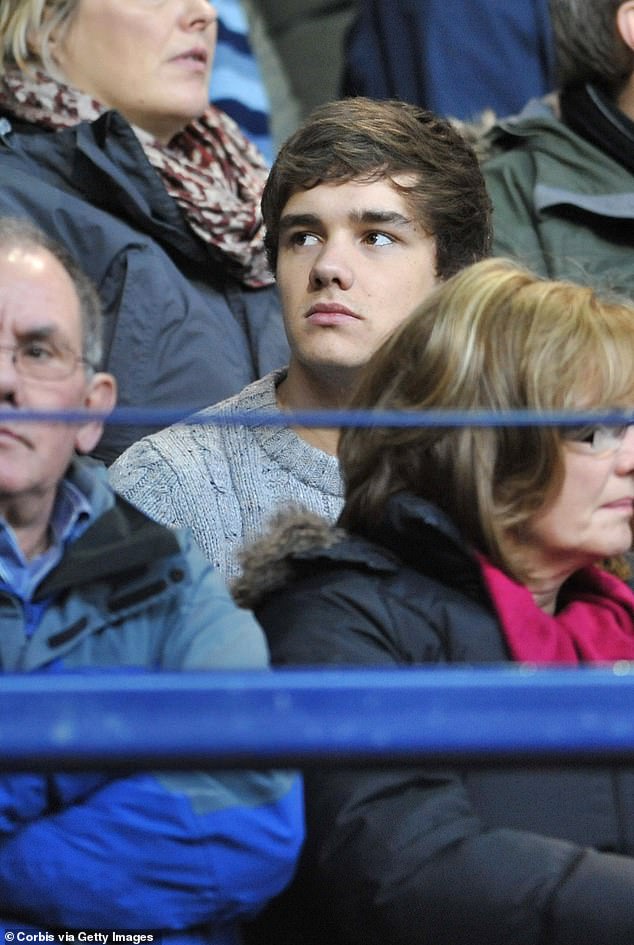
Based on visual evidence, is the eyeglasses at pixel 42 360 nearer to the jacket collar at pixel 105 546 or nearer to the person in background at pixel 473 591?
the jacket collar at pixel 105 546

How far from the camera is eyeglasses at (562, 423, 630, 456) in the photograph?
1728 mm

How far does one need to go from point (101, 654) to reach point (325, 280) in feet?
2.88

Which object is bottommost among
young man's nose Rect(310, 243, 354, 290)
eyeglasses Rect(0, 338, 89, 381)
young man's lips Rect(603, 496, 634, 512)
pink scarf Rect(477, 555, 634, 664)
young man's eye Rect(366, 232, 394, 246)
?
pink scarf Rect(477, 555, 634, 664)

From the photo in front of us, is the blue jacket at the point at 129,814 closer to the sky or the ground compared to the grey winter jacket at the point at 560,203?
closer to the ground

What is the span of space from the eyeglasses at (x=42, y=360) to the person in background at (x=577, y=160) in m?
1.24

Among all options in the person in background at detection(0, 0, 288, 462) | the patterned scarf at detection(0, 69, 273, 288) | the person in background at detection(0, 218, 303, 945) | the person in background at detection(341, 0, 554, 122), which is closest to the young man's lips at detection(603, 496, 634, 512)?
the person in background at detection(0, 218, 303, 945)

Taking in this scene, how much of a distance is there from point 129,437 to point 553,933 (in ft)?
3.29

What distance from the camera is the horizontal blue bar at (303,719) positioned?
115cm

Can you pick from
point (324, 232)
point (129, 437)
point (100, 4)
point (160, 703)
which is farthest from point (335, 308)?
point (160, 703)

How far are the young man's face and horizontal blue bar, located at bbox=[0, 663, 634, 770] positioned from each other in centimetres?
112

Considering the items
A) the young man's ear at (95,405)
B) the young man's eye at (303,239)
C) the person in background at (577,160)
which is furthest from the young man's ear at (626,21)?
the young man's ear at (95,405)

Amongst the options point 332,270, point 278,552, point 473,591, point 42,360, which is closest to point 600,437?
point 473,591

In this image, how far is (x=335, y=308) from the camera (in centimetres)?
228

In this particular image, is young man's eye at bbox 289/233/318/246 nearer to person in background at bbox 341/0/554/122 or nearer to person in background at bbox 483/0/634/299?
person in background at bbox 483/0/634/299
